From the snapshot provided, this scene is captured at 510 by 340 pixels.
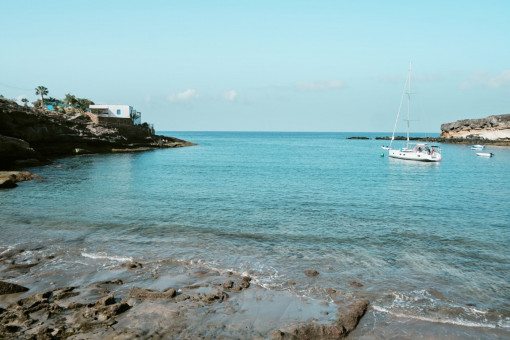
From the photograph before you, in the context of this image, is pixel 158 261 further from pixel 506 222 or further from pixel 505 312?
pixel 506 222

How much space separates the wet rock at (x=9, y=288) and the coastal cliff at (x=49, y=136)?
1560 inches

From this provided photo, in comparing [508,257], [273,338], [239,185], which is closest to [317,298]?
[273,338]

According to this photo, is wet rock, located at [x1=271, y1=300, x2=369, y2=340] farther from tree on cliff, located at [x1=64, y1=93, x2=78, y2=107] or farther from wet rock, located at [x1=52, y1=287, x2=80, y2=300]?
tree on cliff, located at [x1=64, y1=93, x2=78, y2=107]

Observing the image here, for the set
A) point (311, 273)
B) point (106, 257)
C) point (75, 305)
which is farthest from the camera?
point (106, 257)

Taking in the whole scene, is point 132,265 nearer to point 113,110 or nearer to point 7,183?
point 7,183

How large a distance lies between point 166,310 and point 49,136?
6926 cm

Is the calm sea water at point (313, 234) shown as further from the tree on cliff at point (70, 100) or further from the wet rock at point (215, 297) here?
the tree on cliff at point (70, 100)

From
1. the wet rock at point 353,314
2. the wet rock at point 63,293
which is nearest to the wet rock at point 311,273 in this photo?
the wet rock at point 353,314

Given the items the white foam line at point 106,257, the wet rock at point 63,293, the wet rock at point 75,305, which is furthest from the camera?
the white foam line at point 106,257

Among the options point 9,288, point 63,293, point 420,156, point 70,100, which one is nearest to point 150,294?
point 63,293

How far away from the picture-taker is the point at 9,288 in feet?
37.9

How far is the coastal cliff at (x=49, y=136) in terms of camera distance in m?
49.0

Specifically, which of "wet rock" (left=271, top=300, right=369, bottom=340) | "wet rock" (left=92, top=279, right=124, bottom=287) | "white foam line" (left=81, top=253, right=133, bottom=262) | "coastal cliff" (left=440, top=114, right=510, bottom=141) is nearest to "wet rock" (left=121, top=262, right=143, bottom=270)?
"white foam line" (left=81, top=253, right=133, bottom=262)

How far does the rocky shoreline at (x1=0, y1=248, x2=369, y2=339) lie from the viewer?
9.45 meters
